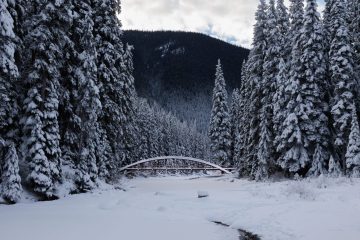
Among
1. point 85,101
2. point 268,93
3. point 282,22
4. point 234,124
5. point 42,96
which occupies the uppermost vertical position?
point 282,22

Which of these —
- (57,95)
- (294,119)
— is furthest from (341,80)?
(57,95)

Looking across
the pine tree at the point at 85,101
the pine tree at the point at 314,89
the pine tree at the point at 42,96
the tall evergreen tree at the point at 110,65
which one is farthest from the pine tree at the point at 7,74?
the pine tree at the point at 314,89

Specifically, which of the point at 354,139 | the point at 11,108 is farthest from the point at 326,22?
the point at 11,108

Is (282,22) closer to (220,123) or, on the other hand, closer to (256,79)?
(256,79)

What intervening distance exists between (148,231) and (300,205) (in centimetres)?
638

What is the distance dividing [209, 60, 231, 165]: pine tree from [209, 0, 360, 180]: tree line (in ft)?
77.6

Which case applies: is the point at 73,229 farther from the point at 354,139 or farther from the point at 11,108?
the point at 354,139

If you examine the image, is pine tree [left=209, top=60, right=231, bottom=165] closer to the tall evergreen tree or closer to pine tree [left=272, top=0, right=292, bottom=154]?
pine tree [left=272, top=0, right=292, bottom=154]

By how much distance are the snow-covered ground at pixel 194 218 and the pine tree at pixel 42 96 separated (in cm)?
186

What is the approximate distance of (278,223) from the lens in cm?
1275

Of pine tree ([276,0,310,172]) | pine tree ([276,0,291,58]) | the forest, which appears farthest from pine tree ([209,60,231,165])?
pine tree ([276,0,310,172])

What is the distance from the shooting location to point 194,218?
1535 cm

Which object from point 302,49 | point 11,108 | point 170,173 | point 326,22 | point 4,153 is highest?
point 326,22

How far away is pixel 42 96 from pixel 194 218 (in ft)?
37.0
